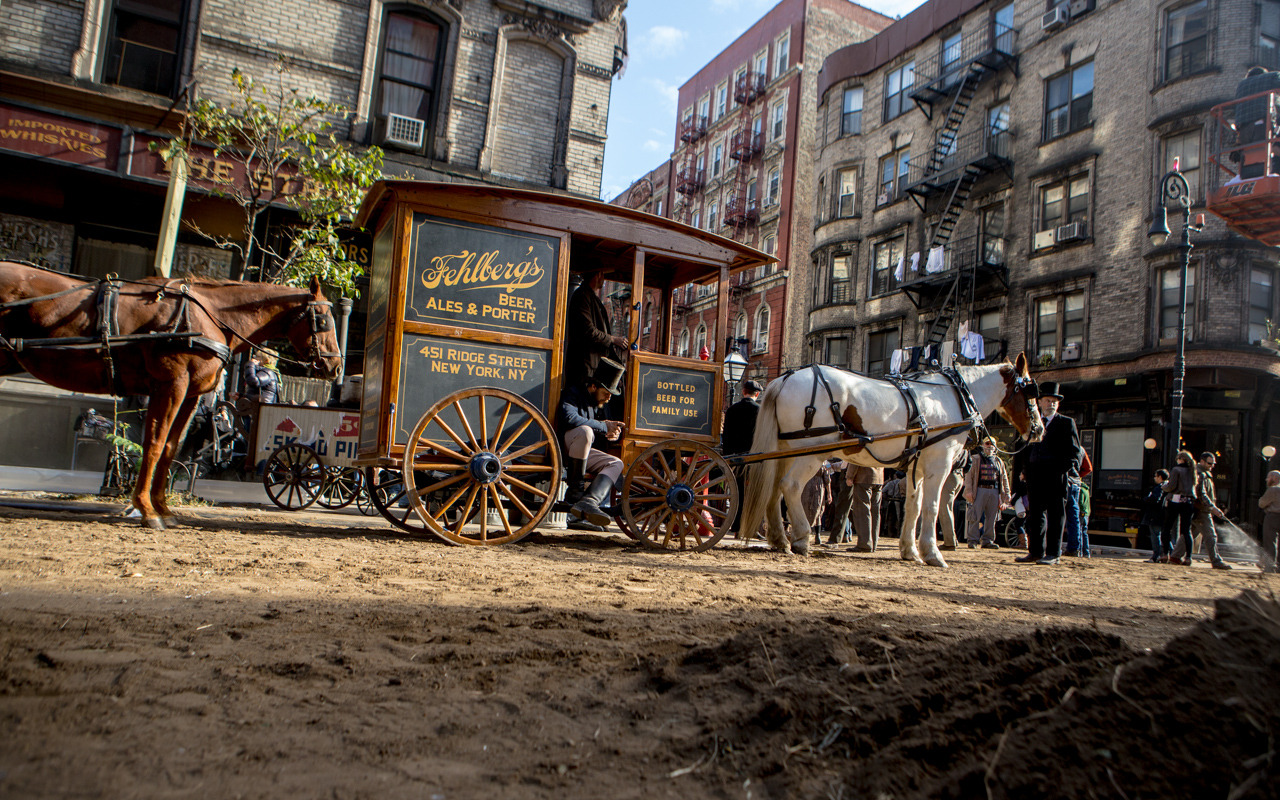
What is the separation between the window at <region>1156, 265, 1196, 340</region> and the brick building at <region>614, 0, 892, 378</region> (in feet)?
52.2

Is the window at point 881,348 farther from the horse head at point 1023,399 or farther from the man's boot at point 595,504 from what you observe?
the man's boot at point 595,504

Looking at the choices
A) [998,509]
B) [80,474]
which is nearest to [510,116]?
[80,474]

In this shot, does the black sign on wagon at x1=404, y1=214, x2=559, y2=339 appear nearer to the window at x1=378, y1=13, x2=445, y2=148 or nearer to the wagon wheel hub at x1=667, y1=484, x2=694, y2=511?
the wagon wheel hub at x1=667, y1=484, x2=694, y2=511

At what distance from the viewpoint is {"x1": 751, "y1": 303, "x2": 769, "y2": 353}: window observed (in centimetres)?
3788

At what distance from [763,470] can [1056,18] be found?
2339 centimetres

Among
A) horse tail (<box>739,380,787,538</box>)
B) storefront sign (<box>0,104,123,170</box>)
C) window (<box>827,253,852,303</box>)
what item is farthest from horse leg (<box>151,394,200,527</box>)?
window (<box>827,253,852,303</box>)

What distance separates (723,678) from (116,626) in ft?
8.04

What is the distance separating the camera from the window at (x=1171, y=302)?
19.9 meters

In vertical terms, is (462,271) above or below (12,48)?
below

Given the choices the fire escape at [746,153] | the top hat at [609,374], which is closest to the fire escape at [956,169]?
the fire escape at [746,153]

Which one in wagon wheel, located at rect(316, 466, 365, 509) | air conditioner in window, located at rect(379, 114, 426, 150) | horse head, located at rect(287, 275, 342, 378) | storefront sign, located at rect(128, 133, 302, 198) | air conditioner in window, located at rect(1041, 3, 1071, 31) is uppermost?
air conditioner in window, located at rect(1041, 3, 1071, 31)

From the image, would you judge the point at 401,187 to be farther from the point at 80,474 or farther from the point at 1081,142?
the point at 1081,142

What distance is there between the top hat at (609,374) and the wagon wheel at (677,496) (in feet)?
2.59

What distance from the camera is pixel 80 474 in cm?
1193
